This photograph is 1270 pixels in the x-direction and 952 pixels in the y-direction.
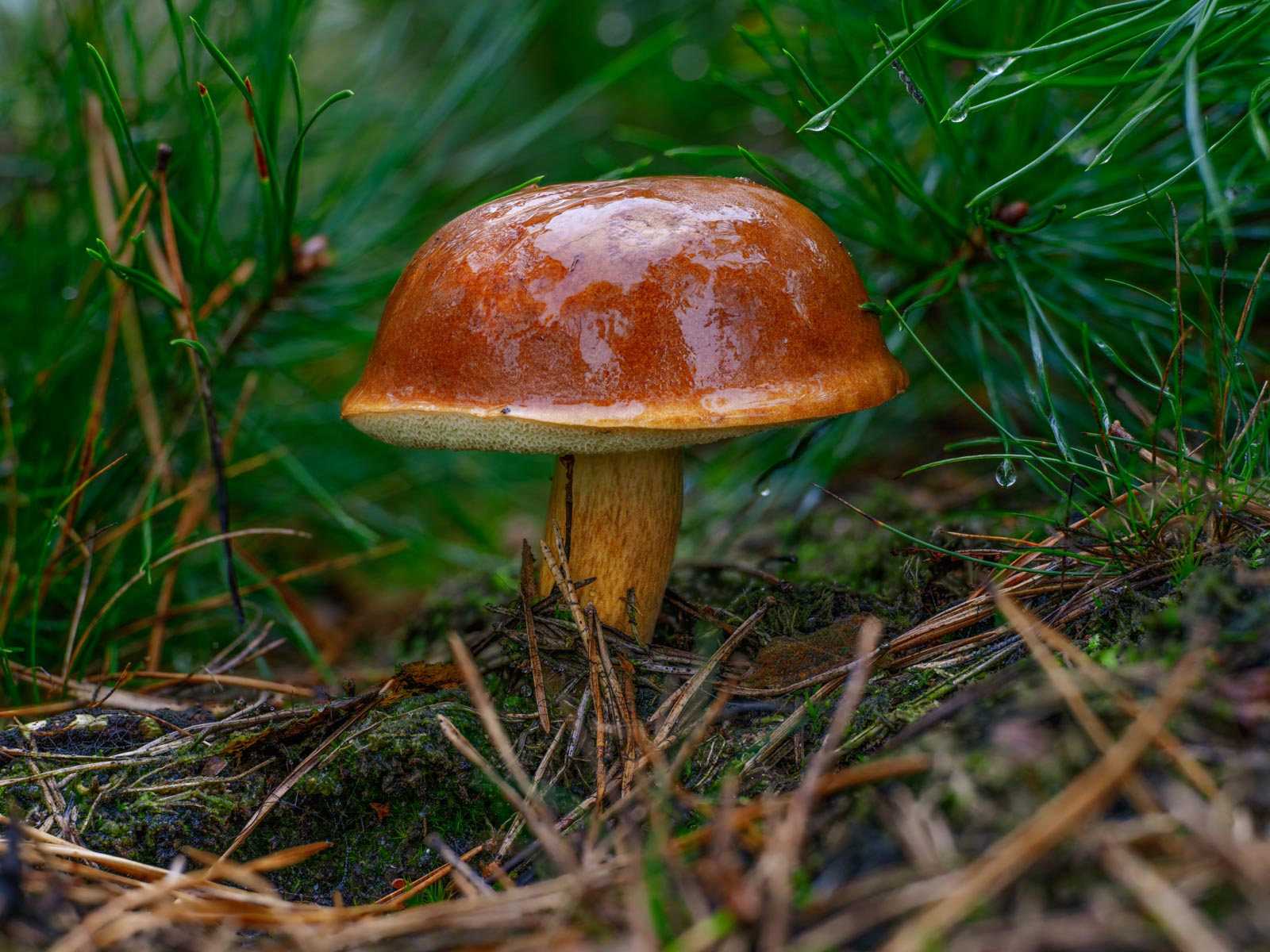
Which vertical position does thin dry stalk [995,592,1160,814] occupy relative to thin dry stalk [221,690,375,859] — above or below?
above

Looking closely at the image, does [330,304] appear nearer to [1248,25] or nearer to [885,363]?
[885,363]

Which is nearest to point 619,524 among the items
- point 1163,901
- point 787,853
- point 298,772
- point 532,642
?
point 532,642

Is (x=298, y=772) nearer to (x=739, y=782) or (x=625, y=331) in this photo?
(x=739, y=782)

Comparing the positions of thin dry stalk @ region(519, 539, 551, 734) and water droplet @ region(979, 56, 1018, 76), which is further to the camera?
thin dry stalk @ region(519, 539, 551, 734)

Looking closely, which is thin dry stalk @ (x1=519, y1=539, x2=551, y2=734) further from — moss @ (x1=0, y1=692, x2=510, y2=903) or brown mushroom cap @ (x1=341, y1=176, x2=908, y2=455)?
brown mushroom cap @ (x1=341, y1=176, x2=908, y2=455)

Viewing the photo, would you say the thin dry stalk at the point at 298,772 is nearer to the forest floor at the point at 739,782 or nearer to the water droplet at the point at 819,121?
the forest floor at the point at 739,782

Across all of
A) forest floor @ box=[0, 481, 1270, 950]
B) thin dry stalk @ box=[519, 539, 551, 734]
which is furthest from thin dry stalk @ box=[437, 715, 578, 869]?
thin dry stalk @ box=[519, 539, 551, 734]

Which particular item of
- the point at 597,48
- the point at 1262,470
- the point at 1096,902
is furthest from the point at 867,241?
the point at 597,48
